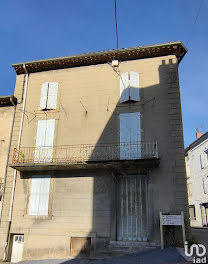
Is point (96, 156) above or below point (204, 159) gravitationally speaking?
below

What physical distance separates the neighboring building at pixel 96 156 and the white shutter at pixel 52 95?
5 cm

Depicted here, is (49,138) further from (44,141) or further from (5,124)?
(5,124)

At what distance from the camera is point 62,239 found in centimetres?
1015

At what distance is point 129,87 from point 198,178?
51.6ft

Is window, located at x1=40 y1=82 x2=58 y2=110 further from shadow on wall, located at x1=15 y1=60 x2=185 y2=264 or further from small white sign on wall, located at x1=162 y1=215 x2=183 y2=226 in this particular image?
small white sign on wall, located at x1=162 y1=215 x2=183 y2=226

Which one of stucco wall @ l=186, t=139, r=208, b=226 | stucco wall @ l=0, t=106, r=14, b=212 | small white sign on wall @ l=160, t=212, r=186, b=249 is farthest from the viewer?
stucco wall @ l=186, t=139, r=208, b=226

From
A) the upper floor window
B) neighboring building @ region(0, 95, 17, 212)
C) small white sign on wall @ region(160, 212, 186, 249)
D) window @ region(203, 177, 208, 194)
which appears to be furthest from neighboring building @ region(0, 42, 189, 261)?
window @ region(203, 177, 208, 194)

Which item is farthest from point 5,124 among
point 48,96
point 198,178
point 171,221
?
point 198,178

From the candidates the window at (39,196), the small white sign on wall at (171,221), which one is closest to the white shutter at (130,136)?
the small white sign on wall at (171,221)

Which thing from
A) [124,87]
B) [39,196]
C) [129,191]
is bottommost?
[39,196]

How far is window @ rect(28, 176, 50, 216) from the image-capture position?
10.8 metres

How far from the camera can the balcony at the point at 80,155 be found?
403 inches

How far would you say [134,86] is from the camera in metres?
11.6

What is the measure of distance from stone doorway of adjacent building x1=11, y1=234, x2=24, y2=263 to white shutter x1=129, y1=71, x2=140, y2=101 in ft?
26.2
